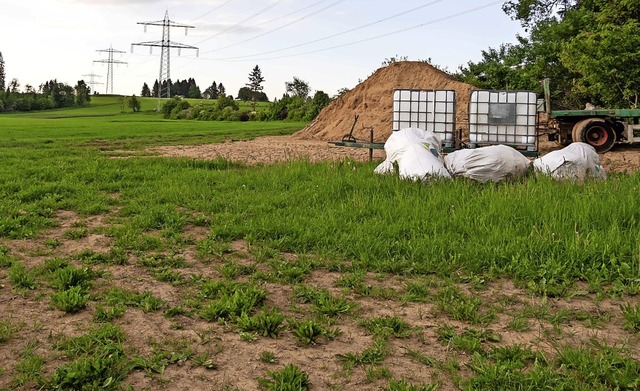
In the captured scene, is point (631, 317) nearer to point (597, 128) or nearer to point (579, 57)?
point (597, 128)

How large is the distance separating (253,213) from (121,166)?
4.89m

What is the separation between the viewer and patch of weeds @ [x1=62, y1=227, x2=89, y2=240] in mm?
5289

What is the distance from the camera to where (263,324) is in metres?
3.22

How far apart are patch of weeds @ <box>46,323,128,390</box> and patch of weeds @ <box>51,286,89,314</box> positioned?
0.42m

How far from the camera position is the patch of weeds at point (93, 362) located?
258cm

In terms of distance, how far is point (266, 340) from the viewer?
3100 millimetres

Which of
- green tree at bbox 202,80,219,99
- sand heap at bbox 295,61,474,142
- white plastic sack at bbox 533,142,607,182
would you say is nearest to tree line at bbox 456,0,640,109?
sand heap at bbox 295,61,474,142

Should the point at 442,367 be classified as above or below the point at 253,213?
below

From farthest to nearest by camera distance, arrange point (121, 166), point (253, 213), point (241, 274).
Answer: point (121, 166)
point (253, 213)
point (241, 274)

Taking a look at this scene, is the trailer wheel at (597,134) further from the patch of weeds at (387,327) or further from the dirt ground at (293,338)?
the patch of weeds at (387,327)

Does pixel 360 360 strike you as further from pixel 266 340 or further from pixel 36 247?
pixel 36 247

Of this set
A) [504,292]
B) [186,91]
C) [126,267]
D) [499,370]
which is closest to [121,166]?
[126,267]

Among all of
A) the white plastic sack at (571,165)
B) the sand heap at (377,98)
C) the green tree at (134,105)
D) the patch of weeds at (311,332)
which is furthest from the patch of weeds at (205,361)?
the green tree at (134,105)

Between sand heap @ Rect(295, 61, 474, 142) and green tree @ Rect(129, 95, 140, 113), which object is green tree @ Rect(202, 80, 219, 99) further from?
sand heap @ Rect(295, 61, 474, 142)
